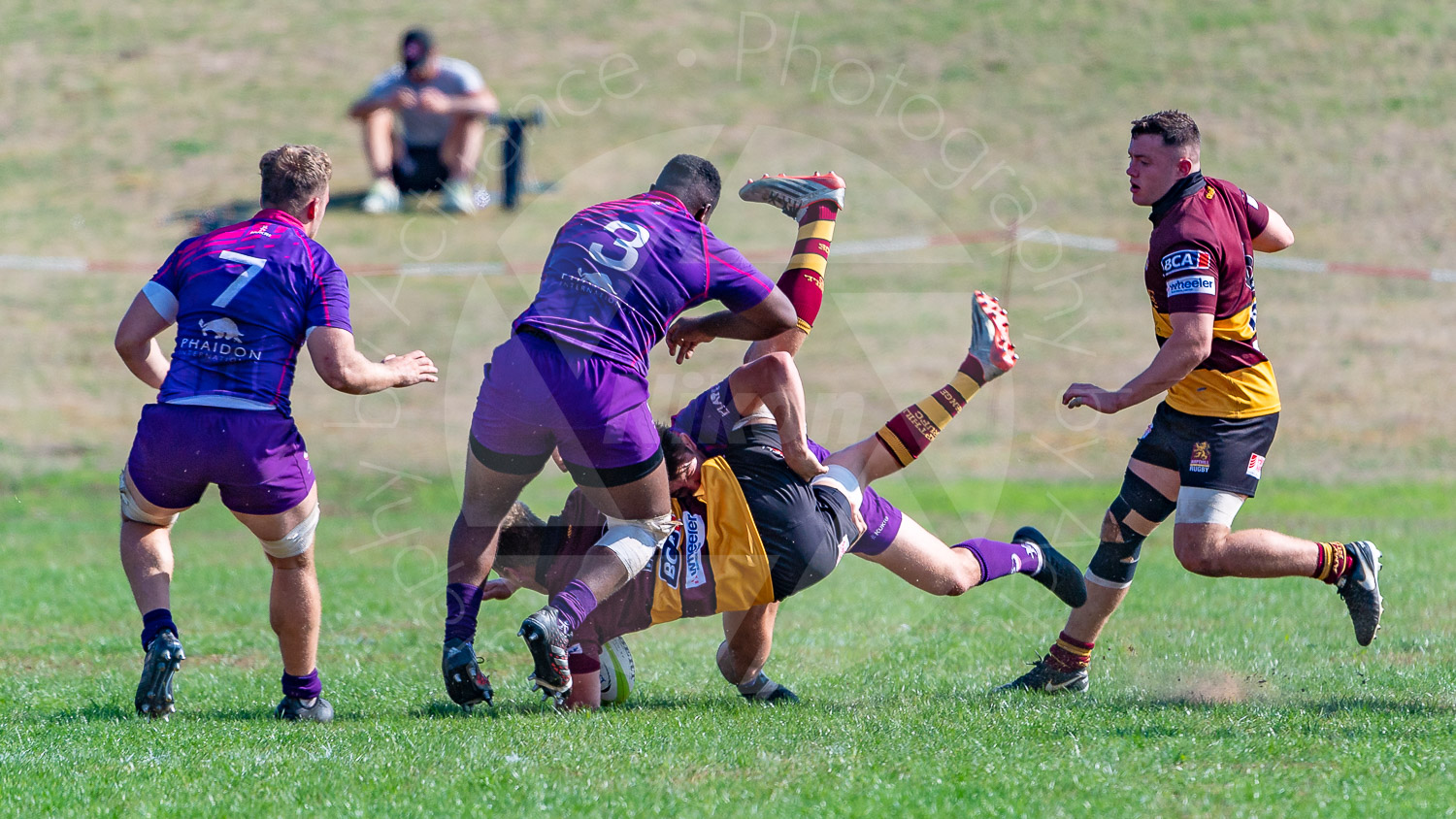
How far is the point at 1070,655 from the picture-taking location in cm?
618

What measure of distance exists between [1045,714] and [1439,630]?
3.06 metres

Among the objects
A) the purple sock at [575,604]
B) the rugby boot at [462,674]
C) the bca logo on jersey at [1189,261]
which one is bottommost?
the rugby boot at [462,674]

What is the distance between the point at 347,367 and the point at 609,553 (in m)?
1.24

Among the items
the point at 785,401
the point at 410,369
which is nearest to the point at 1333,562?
the point at 785,401

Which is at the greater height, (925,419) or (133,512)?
(925,419)

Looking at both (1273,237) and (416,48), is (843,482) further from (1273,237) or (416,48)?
(416,48)

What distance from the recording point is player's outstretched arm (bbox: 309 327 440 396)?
521 centimetres

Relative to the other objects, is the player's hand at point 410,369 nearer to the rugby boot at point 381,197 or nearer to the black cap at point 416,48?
the black cap at point 416,48

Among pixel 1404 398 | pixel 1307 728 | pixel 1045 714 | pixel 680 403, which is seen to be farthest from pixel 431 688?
pixel 1404 398

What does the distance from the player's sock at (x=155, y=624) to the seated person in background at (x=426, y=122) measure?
1348 cm

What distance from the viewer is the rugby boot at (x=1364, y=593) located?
587 cm

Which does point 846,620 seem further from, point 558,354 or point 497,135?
point 497,135

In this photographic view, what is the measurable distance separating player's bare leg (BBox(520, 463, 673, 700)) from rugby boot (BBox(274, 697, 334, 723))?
0.94 metres

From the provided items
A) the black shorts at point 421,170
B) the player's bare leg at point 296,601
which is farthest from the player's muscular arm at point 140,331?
the black shorts at point 421,170
